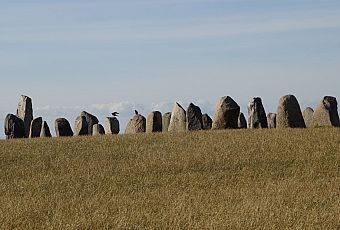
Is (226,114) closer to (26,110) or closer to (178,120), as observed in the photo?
(178,120)

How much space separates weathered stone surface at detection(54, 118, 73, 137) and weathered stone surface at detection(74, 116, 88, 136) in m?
0.60

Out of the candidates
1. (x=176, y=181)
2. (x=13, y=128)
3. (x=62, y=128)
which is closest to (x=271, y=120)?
(x=62, y=128)

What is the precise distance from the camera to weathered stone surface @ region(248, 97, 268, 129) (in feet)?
117

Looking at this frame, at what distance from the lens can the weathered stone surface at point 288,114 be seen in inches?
1340

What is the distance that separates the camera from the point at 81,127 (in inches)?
1553

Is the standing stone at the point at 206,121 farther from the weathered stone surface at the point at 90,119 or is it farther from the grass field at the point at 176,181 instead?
the weathered stone surface at the point at 90,119

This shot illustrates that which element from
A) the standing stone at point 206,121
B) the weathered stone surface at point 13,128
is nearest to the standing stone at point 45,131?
the weathered stone surface at point 13,128

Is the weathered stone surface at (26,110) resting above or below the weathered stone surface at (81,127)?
above

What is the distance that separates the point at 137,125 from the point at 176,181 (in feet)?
53.3

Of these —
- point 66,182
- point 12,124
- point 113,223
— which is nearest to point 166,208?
point 113,223

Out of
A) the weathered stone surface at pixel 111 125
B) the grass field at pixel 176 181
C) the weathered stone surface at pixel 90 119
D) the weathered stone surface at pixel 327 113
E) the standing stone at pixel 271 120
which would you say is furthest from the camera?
the weathered stone surface at pixel 90 119

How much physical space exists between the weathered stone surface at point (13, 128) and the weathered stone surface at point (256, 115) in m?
11.8

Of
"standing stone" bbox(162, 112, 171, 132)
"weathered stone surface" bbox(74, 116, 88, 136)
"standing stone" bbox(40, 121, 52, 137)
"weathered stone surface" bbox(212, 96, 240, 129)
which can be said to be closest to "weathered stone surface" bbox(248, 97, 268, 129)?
"weathered stone surface" bbox(212, 96, 240, 129)

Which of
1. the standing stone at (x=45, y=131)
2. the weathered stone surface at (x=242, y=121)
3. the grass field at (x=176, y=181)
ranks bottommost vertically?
the grass field at (x=176, y=181)
